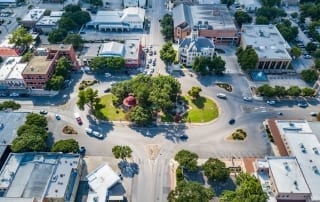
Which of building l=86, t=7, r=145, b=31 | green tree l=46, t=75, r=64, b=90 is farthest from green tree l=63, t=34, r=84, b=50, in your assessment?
green tree l=46, t=75, r=64, b=90

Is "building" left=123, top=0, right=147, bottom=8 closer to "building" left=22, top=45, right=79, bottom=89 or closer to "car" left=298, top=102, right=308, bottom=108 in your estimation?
"building" left=22, top=45, right=79, bottom=89

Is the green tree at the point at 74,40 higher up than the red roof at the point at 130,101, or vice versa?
the green tree at the point at 74,40

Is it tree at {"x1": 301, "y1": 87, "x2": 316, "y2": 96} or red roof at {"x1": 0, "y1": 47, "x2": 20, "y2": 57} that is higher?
tree at {"x1": 301, "y1": 87, "x2": 316, "y2": 96}

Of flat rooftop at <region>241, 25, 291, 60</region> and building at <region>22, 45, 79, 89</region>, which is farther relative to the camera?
flat rooftop at <region>241, 25, 291, 60</region>

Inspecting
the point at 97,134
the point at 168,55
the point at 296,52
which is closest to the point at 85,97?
the point at 97,134

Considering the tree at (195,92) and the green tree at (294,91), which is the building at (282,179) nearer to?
the green tree at (294,91)

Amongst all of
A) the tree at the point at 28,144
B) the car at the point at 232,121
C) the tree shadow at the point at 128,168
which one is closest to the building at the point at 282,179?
the car at the point at 232,121
